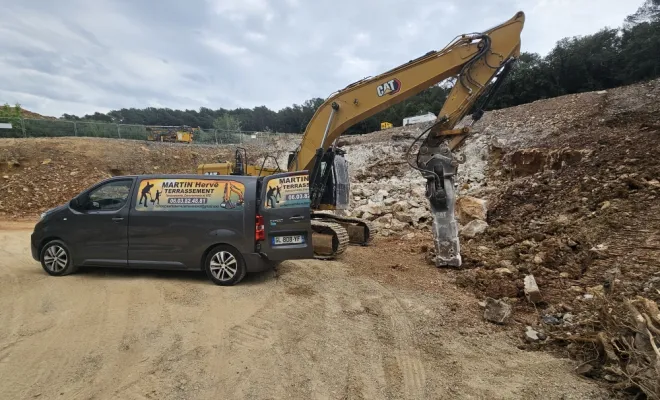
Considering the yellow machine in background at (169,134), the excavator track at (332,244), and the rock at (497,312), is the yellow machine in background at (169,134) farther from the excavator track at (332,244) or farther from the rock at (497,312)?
the rock at (497,312)

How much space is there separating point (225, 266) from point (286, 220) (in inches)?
45.4

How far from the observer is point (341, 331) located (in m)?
4.82

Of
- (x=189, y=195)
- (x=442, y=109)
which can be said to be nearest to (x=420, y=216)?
(x=442, y=109)

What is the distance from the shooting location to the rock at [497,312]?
510 cm

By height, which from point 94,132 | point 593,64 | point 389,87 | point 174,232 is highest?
point 593,64

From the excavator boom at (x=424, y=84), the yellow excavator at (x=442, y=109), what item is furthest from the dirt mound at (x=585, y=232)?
Result: the excavator boom at (x=424, y=84)

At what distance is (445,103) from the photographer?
813 centimetres

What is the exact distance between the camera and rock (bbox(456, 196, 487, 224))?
439 inches

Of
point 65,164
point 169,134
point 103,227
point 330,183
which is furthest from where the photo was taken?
point 169,134

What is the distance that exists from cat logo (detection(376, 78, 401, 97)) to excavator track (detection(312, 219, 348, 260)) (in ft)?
9.35

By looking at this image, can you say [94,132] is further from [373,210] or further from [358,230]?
[358,230]

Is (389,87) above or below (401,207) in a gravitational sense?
above

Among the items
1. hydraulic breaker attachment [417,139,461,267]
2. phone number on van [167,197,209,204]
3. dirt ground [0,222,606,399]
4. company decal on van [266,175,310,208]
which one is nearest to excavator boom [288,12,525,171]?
hydraulic breaker attachment [417,139,461,267]

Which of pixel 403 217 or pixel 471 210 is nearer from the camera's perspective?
pixel 471 210
